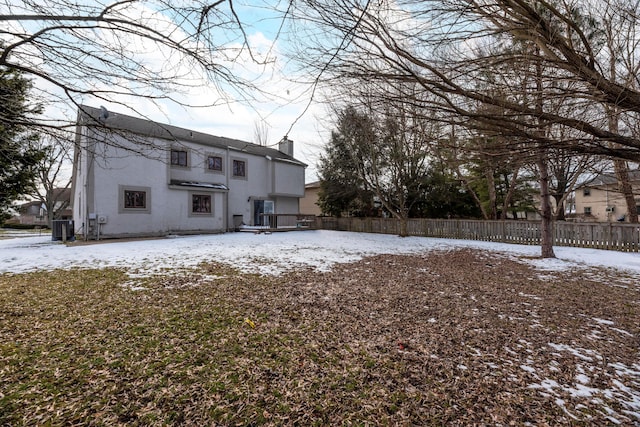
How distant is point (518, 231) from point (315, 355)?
13.9m

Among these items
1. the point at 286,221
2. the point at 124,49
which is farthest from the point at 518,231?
the point at 124,49

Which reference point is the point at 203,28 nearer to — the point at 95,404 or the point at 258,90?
the point at 258,90

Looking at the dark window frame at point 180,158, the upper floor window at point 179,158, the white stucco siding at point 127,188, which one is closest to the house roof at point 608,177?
the white stucco siding at point 127,188

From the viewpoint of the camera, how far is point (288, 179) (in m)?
22.0

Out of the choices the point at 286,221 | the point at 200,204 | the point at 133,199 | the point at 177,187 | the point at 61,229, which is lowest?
the point at 61,229

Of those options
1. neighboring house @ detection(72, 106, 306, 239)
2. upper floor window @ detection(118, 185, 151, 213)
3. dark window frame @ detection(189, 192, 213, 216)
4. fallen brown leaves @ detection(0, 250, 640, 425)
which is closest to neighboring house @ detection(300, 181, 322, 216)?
neighboring house @ detection(72, 106, 306, 239)

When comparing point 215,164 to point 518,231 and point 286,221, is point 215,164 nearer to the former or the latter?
point 286,221

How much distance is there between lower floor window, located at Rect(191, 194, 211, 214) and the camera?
16922 millimetres

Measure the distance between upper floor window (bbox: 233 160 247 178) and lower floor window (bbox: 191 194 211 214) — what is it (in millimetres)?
2832

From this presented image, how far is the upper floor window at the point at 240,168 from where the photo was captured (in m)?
19.4

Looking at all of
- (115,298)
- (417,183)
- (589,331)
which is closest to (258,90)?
(115,298)

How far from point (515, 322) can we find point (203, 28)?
5.37m

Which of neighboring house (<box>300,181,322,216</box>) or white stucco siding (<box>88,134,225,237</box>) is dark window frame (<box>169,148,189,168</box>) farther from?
neighboring house (<box>300,181,322,216</box>)

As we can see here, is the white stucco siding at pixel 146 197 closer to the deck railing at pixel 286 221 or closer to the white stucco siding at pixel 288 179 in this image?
the deck railing at pixel 286 221
